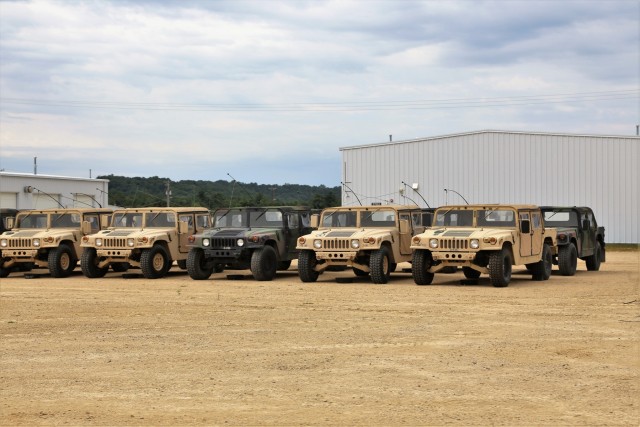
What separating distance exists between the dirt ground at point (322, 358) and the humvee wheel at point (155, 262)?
3925mm

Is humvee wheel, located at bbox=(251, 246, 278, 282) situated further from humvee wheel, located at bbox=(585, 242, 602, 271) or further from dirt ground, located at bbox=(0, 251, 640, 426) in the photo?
humvee wheel, located at bbox=(585, 242, 602, 271)

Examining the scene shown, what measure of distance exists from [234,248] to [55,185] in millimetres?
22762

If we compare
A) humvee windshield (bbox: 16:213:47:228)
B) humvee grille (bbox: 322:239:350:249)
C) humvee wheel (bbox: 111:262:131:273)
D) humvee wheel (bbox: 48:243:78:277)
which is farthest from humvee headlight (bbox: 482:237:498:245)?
→ humvee windshield (bbox: 16:213:47:228)

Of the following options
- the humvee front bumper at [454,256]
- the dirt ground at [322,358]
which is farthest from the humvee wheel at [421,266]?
the dirt ground at [322,358]

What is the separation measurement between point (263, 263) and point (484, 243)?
16.5 ft

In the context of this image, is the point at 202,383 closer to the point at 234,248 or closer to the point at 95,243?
the point at 234,248

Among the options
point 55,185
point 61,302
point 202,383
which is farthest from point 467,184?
point 202,383

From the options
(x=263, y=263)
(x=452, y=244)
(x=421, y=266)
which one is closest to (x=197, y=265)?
(x=263, y=263)

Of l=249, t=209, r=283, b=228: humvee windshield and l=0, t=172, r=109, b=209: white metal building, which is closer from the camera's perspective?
l=249, t=209, r=283, b=228: humvee windshield

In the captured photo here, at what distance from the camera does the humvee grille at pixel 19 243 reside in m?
23.6

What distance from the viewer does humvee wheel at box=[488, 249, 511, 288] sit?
18969 mm

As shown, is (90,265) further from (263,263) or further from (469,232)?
(469,232)

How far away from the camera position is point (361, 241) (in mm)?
20172

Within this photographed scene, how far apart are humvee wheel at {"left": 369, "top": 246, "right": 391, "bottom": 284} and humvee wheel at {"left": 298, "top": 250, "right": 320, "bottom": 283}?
4.42 ft
